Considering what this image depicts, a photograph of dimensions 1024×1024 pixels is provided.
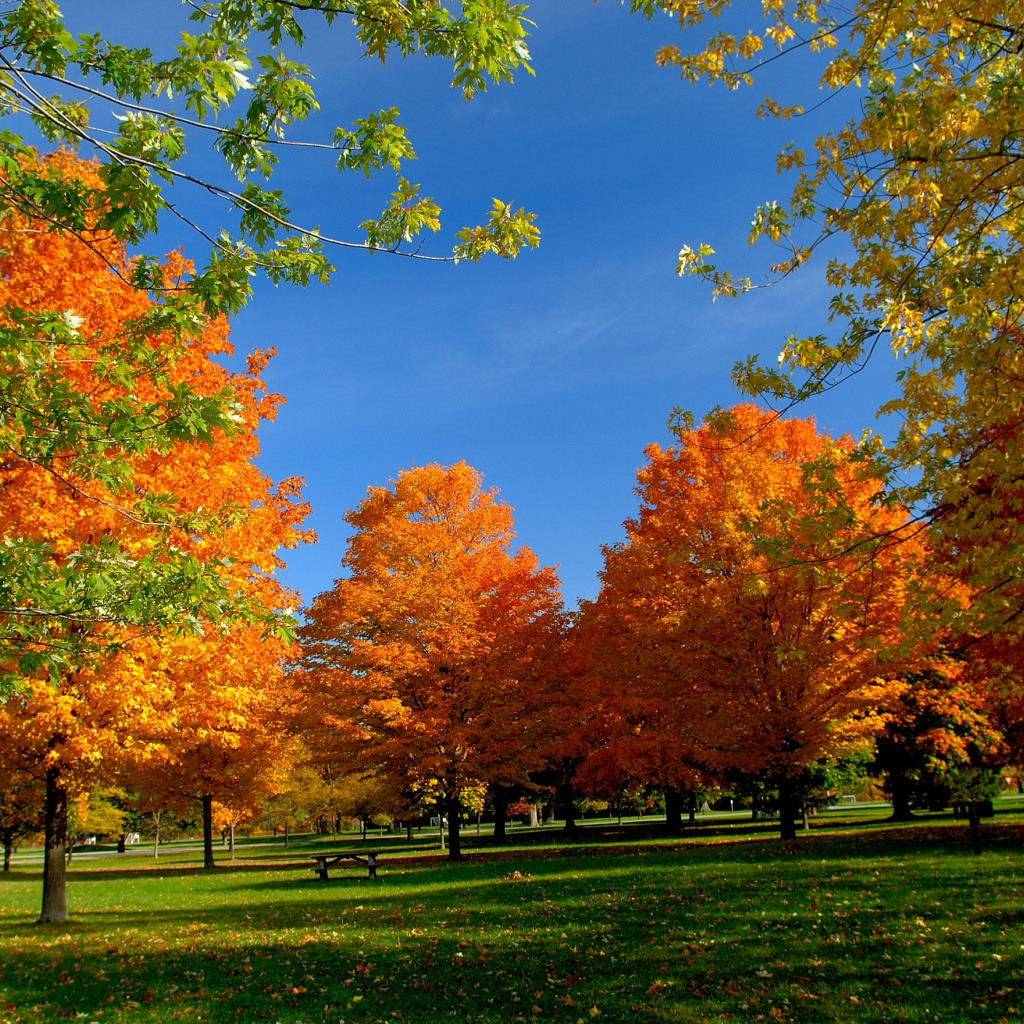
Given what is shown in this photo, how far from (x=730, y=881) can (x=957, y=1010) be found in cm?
701

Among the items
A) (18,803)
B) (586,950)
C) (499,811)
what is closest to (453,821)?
(499,811)

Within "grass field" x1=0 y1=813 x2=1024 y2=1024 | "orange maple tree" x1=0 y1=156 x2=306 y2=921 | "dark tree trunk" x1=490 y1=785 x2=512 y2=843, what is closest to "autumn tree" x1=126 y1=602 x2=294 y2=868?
"orange maple tree" x1=0 y1=156 x2=306 y2=921

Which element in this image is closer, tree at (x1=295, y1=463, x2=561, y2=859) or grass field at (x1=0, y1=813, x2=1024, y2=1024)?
grass field at (x1=0, y1=813, x2=1024, y2=1024)

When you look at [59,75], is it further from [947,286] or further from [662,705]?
[662,705]

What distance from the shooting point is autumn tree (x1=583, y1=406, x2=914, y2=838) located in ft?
51.5

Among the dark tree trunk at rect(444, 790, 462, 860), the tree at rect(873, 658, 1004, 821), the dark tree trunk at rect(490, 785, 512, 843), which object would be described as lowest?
the dark tree trunk at rect(490, 785, 512, 843)

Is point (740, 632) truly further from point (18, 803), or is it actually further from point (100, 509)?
point (18, 803)

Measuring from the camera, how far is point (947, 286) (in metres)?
5.55

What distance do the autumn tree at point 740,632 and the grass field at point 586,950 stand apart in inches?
113

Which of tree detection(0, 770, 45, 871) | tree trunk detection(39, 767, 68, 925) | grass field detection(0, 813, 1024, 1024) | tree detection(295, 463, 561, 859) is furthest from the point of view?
tree detection(295, 463, 561, 859)

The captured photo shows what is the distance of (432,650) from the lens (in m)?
19.9

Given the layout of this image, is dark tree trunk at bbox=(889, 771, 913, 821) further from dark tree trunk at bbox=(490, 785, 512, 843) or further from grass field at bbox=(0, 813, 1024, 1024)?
dark tree trunk at bbox=(490, 785, 512, 843)

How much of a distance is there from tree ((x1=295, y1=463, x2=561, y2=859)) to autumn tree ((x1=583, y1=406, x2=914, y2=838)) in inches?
123

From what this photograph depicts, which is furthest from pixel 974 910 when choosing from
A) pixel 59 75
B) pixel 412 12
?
pixel 59 75
